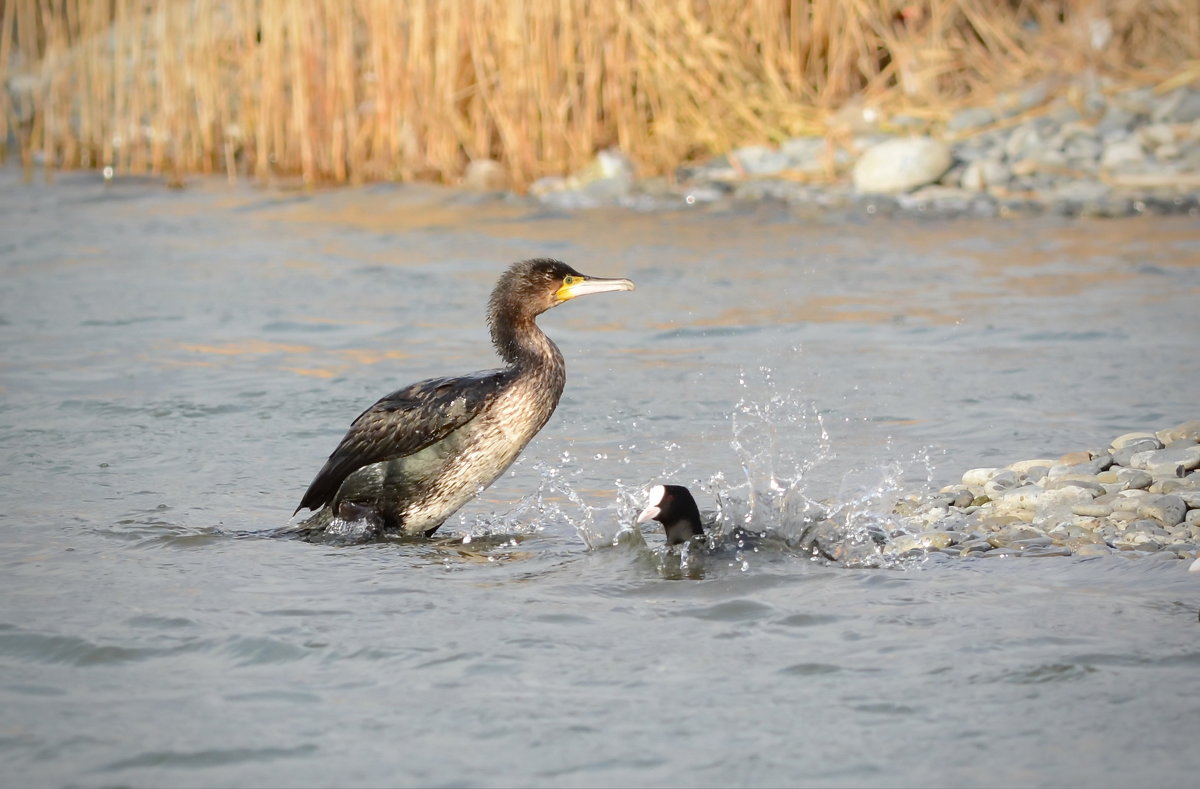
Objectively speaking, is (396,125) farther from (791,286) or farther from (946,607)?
(946,607)

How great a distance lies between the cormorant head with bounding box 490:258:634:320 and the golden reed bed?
8634 mm

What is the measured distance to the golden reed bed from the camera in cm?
1536

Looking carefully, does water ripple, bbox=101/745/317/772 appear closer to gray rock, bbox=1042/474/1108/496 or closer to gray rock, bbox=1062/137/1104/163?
gray rock, bbox=1042/474/1108/496

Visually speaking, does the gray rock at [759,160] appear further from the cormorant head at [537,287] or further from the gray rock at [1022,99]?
the cormorant head at [537,287]

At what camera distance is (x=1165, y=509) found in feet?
20.1

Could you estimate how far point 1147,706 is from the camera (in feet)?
14.5

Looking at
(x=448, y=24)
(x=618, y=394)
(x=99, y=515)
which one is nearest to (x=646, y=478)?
(x=618, y=394)

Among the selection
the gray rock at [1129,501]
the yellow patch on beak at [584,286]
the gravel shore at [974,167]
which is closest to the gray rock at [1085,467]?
the gray rock at [1129,501]

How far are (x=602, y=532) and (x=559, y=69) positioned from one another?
9694mm

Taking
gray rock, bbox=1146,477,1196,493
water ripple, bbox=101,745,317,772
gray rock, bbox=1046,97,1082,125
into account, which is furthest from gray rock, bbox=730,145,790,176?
water ripple, bbox=101,745,317,772

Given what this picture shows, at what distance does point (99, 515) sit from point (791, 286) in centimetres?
644

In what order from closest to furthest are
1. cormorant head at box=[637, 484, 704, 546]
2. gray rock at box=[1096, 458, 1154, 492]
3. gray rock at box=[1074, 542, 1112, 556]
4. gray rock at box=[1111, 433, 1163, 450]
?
gray rock at box=[1074, 542, 1112, 556] < cormorant head at box=[637, 484, 704, 546] < gray rock at box=[1096, 458, 1154, 492] < gray rock at box=[1111, 433, 1163, 450]

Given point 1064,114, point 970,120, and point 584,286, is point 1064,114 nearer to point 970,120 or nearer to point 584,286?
point 970,120

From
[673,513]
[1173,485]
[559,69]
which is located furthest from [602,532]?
[559,69]
